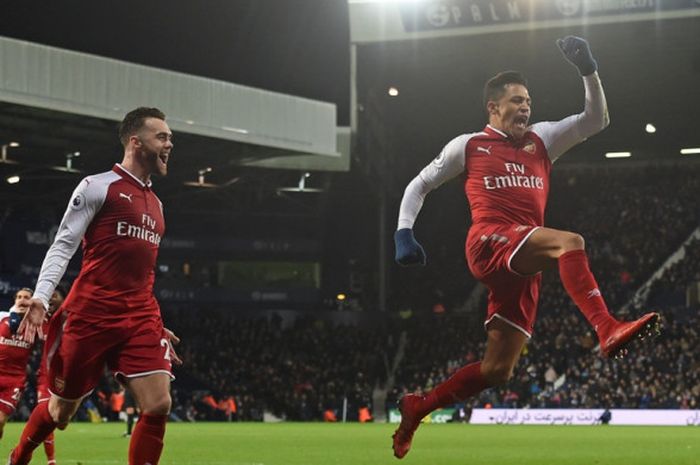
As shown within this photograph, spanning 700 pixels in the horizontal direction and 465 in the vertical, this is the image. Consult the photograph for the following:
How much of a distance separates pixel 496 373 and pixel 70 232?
361cm

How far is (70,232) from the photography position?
25.5ft

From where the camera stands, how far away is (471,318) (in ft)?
150

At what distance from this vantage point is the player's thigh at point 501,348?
9188 millimetres

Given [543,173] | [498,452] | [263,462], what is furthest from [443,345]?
[543,173]

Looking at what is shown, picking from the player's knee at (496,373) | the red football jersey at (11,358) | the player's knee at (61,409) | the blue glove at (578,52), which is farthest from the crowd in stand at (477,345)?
the player's knee at (61,409)

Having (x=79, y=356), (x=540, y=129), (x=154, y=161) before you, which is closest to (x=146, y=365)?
(x=79, y=356)

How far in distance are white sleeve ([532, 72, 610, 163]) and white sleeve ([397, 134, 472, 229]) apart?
2.10 ft

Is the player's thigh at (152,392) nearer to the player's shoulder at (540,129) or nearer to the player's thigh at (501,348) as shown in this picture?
the player's thigh at (501,348)

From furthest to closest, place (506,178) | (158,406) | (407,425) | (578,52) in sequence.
A: (407,425) → (506,178) → (578,52) → (158,406)

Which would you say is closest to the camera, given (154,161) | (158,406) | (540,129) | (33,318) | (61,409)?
(33,318)

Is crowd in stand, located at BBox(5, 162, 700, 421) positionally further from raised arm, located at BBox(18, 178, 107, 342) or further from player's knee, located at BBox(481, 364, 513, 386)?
raised arm, located at BBox(18, 178, 107, 342)

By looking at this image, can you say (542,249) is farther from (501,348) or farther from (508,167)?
(501,348)

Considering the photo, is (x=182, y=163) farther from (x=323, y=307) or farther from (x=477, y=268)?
(x=477, y=268)

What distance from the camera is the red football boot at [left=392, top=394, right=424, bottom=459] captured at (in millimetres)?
9711
